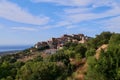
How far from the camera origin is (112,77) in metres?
28.6

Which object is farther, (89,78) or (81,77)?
(81,77)

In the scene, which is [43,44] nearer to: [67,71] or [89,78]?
[67,71]

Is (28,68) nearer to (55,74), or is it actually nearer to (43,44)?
(55,74)

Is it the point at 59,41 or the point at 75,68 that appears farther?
the point at 59,41

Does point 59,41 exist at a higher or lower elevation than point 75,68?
higher

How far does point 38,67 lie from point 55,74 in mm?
2055

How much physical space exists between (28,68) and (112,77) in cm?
1083

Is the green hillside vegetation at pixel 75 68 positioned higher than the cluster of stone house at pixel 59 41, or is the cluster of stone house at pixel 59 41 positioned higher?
the cluster of stone house at pixel 59 41

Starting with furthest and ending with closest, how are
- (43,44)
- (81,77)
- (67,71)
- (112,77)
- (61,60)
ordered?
1. (43,44)
2. (61,60)
3. (67,71)
4. (81,77)
5. (112,77)

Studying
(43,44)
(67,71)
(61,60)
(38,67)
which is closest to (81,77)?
(67,71)

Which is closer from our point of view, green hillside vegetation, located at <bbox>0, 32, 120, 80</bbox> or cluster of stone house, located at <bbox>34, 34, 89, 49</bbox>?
green hillside vegetation, located at <bbox>0, 32, 120, 80</bbox>

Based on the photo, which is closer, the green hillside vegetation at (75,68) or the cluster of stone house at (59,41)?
the green hillside vegetation at (75,68)

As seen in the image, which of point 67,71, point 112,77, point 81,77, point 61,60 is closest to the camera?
point 112,77

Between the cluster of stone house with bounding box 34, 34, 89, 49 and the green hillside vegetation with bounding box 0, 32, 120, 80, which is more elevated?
the cluster of stone house with bounding box 34, 34, 89, 49
